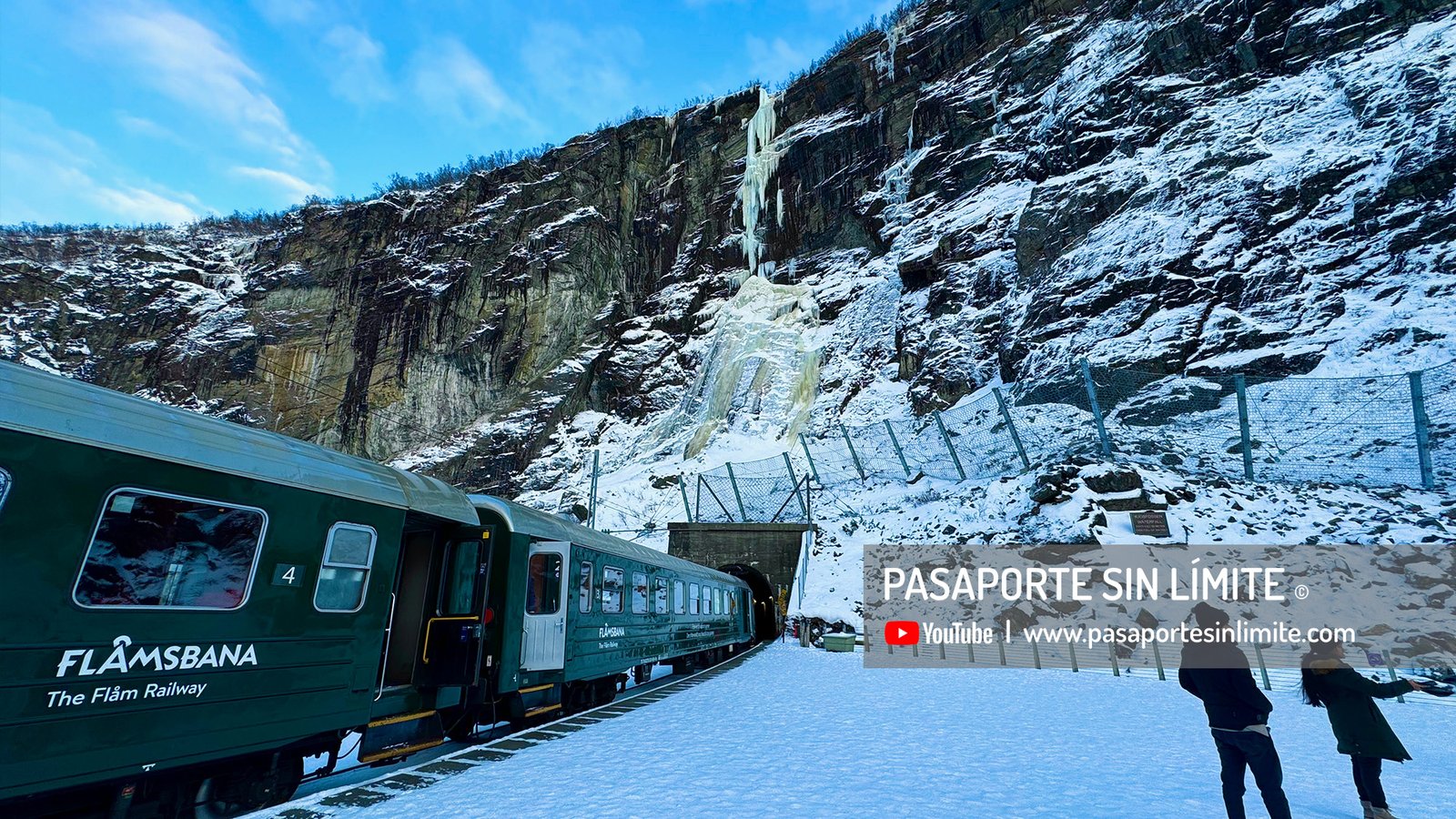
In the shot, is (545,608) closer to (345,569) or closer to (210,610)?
(345,569)

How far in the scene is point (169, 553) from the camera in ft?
17.1

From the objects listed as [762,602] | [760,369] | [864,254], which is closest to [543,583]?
[762,602]

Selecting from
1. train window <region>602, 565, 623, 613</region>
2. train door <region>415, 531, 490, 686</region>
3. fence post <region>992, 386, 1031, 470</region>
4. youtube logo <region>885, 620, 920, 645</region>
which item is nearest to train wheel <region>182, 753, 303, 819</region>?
train door <region>415, 531, 490, 686</region>

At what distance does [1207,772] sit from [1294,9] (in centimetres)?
4662

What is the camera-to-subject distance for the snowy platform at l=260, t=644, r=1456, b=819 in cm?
604

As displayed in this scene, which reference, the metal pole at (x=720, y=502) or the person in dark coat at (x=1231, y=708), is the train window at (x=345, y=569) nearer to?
the person in dark coat at (x=1231, y=708)

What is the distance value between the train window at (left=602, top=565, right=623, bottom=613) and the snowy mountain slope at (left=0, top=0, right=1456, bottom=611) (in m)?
13.1

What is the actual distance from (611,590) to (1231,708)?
940 cm

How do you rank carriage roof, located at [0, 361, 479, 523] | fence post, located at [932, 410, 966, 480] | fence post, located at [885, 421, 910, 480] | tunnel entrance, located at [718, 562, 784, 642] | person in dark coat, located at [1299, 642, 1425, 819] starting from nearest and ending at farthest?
carriage roof, located at [0, 361, 479, 523] < person in dark coat, located at [1299, 642, 1425, 819] < fence post, located at [932, 410, 966, 480] < fence post, located at [885, 421, 910, 480] < tunnel entrance, located at [718, 562, 784, 642]

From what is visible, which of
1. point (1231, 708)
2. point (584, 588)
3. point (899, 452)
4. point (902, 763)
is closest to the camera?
point (1231, 708)

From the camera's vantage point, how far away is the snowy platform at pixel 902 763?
6.04m

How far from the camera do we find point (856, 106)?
56.6 meters

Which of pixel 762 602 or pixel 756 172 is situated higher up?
pixel 756 172

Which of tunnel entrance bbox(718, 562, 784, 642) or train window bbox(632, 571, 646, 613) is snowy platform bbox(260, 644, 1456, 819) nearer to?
train window bbox(632, 571, 646, 613)
